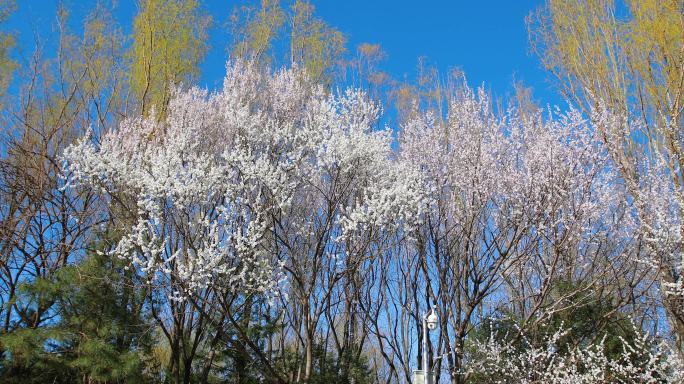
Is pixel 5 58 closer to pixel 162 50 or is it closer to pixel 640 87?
pixel 162 50

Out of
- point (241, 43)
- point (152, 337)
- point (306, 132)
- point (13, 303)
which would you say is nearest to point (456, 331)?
point (306, 132)

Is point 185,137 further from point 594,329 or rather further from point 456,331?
point 594,329

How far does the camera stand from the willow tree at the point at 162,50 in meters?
12.7

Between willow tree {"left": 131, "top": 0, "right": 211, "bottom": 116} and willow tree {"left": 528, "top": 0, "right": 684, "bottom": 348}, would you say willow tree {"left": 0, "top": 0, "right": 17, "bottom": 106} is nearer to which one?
willow tree {"left": 131, "top": 0, "right": 211, "bottom": 116}

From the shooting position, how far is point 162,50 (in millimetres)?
13008

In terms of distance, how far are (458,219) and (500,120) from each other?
208 cm

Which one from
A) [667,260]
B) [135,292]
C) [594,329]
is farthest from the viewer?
[594,329]

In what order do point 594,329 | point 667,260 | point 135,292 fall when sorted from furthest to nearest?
point 594,329, point 135,292, point 667,260

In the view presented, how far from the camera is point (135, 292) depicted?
927 centimetres

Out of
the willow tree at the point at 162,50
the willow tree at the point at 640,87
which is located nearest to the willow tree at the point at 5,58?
the willow tree at the point at 162,50

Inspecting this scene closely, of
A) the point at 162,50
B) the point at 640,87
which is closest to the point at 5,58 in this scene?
the point at 162,50

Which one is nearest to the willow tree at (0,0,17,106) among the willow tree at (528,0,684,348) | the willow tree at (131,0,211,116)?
the willow tree at (131,0,211,116)

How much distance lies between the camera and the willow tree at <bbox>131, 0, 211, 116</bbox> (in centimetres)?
1269

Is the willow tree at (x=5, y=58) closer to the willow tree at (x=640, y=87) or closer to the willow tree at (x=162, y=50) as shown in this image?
the willow tree at (x=162, y=50)
